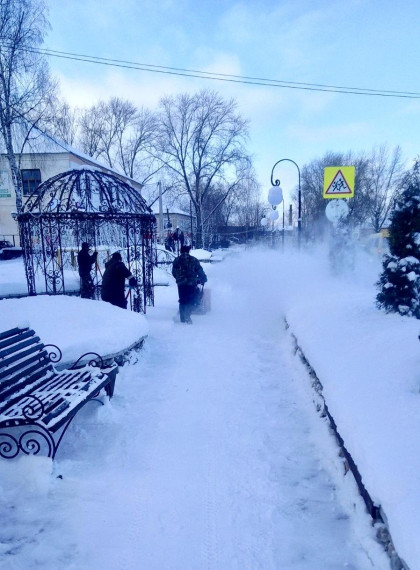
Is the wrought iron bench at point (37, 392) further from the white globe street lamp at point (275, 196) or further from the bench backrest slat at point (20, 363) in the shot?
the white globe street lamp at point (275, 196)

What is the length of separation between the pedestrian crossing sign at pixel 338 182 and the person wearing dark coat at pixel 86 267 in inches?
209

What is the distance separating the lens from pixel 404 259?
18.8ft

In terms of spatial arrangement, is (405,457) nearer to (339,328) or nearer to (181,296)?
(339,328)

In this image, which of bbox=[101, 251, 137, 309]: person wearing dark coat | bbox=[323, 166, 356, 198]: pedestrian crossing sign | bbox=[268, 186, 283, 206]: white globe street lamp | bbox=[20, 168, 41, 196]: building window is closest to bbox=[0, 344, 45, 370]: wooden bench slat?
bbox=[101, 251, 137, 309]: person wearing dark coat

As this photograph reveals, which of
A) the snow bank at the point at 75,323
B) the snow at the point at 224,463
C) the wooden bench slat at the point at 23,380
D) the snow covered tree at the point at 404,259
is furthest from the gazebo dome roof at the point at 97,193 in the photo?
the snow covered tree at the point at 404,259

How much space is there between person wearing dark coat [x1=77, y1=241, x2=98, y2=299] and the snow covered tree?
600 centimetres

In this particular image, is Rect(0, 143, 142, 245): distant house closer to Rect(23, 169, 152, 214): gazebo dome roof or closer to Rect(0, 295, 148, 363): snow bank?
Rect(23, 169, 152, 214): gazebo dome roof

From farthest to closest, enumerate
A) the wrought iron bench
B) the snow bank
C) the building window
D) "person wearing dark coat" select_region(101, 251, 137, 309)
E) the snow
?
the building window
"person wearing dark coat" select_region(101, 251, 137, 309)
the snow bank
the wrought iron bench
the snow

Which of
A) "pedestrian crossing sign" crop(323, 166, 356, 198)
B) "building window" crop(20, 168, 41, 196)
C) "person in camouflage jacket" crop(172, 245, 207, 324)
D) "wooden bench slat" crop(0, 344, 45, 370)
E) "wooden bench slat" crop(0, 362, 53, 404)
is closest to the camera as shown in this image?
"wooden bench slat" crop(0, 362, 53, 404)

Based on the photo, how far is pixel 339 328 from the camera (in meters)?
5.63

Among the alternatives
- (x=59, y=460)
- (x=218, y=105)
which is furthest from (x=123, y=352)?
(x=218, y=105)

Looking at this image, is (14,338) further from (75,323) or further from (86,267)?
(86,267)

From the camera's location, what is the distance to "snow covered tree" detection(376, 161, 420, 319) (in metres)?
5.64

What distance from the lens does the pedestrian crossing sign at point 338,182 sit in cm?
823
